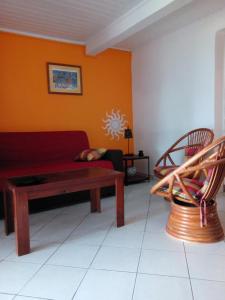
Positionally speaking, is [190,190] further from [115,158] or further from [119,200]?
[115,158]

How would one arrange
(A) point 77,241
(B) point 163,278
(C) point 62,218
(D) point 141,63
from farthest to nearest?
(D) point 141,63
(C) point 62,218
(A) point 77,241
(B) point 163,278

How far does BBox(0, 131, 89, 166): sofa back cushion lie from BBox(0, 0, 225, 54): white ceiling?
1401 mm

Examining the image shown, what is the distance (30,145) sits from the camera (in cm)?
319

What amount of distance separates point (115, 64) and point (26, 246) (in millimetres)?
3353

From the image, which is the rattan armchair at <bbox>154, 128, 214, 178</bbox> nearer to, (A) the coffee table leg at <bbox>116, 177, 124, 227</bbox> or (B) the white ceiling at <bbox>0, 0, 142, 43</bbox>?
(A) the coffee table leg at <bbox>116, 177, 124, 227</bbox>

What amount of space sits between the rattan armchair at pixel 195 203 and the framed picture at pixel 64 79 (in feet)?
7.93

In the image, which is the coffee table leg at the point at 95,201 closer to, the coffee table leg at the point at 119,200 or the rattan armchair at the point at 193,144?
the coffee table leg at the point at 119,200

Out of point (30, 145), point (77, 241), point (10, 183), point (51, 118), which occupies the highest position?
point (51, 118)

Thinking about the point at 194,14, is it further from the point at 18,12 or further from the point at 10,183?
the point at 10,183

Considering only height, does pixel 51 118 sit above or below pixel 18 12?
below

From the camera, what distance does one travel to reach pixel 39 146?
10.7 ft

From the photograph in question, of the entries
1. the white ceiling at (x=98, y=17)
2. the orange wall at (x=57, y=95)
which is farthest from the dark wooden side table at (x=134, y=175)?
the white ceiling at (x=98, y=17)

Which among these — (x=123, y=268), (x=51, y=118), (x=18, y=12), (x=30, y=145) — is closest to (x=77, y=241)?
(x=123, y=268)

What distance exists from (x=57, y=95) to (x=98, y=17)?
4.21 feet
